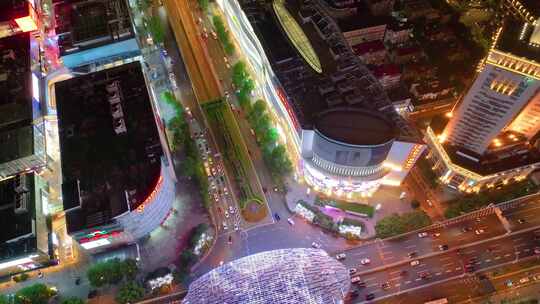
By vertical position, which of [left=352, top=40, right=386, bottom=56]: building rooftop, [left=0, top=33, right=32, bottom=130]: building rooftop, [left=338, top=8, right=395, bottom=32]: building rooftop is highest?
[left=0, top=33, right=32, bottom=130]: building rooftop

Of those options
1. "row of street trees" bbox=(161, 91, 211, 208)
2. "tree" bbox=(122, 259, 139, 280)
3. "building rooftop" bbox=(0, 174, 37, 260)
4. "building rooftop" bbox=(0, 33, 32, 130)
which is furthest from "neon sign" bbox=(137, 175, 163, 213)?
"building rooftop" bbox=(0, 33, 32, 130)

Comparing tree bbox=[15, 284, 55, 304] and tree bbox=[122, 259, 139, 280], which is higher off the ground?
tree bbox=[15, 284, 55, 304]

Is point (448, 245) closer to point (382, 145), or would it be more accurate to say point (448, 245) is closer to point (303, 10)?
point (382, 145)

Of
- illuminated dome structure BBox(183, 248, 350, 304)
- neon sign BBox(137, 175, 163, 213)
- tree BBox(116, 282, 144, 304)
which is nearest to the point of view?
illuminated dome structure BBox(183, 248, 350, 304)

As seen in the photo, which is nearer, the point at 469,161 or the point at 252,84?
the point at 469,161

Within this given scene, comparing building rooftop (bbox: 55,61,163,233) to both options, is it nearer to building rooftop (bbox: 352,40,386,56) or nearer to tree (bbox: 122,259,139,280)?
tree (bbox: 122,259,139,280)

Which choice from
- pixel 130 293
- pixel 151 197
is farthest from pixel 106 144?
pixel 130 293

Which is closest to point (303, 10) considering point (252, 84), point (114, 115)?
point (252, 84)
